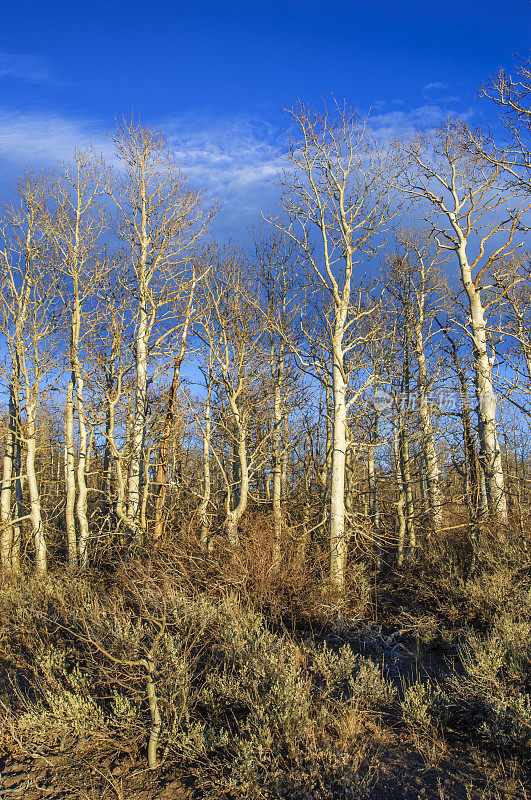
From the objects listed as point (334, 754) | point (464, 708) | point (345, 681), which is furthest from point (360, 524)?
point (334, 754)

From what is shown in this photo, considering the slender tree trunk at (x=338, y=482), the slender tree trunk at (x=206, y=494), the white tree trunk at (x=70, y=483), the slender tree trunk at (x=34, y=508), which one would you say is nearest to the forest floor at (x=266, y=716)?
the slender tree trunk at (x=338, y=482)

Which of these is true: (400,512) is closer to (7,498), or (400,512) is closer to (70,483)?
(70,483)

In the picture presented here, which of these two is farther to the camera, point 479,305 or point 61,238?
point 61,238

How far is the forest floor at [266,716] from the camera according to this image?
393cm

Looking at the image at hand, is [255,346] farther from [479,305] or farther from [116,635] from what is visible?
[116,635]

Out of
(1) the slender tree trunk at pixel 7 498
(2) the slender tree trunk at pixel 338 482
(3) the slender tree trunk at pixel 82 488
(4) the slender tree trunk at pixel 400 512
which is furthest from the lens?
(1) the slender tree trunk at pixel 7 498

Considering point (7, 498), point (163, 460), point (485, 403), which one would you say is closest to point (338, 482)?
point (485, 403)

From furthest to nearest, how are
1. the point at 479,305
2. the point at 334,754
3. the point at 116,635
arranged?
the point at 479,305, the point at 116,635, the point at 334,754

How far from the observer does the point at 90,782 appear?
14.0 feet

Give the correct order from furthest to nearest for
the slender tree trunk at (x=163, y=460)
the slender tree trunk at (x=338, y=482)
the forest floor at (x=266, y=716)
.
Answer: the slender tree trunk at (x=163, y=460) < the slender tree trunk at (x=338, y=482) < the forest floor at (x=266, y=716)

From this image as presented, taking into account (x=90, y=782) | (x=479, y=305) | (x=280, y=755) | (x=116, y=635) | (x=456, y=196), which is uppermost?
(x=456, y=196)

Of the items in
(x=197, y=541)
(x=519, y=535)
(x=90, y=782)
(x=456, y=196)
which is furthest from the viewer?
(x=456, y=196)

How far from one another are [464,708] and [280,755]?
6.42ft

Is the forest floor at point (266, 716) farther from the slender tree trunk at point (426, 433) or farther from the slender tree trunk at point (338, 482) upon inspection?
the slender tree trunk at point (426, 433)
